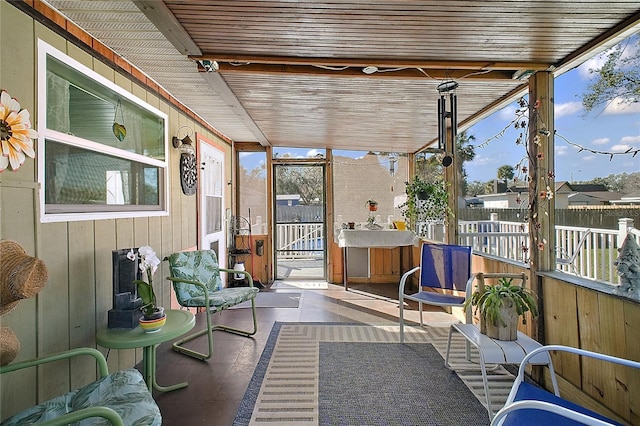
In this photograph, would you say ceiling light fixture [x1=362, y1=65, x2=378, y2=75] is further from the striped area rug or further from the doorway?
the doorway

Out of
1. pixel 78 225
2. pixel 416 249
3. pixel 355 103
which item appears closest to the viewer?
pixel 78 225

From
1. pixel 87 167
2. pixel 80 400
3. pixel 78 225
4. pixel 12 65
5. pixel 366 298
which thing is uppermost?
pixel 12 65

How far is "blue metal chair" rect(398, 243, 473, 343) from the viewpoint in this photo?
3055 mm

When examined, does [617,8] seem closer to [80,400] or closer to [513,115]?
[513,115]

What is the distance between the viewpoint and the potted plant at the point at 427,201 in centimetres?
435

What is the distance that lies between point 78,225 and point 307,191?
4.03 m

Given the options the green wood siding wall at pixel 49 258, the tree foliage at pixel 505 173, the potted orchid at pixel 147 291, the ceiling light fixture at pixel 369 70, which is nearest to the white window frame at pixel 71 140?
the green wood siding wall at pixel 49 258

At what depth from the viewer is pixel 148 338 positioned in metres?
1.96

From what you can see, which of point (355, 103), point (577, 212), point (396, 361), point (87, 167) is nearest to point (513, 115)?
point (355, 103)

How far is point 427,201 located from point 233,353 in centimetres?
317

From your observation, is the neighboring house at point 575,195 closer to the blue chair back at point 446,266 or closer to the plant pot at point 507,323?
the blue chair back at point 446,266

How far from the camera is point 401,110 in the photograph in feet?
11.8

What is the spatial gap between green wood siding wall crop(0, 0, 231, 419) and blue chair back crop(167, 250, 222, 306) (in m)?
0.49

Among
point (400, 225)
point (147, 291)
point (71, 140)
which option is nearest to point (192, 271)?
point (147, 291)
